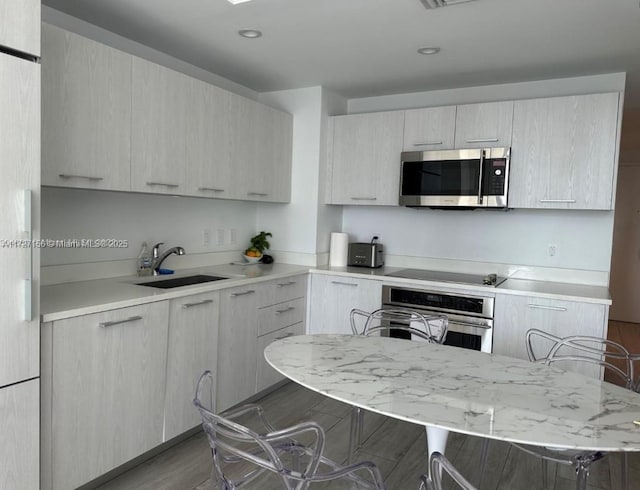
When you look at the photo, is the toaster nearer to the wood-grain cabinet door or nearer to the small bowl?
the small bowl

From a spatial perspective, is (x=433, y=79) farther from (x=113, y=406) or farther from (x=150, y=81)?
(x=113, y=406)

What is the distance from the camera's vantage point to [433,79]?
3.57m

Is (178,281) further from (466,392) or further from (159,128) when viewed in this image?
(466,392)

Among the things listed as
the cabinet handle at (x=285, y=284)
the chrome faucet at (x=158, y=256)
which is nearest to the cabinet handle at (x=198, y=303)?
the chrome faucet at (x=158, y=256)

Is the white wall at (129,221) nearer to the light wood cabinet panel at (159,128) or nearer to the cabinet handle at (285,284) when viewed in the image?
the light wood cabinet panel at (159,128)

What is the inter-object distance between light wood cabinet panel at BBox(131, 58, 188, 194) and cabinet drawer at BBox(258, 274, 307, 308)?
0.91 meters

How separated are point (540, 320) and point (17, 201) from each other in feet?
9.44

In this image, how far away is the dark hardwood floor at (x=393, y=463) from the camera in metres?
2.28

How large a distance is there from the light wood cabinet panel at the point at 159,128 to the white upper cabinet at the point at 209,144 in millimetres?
53

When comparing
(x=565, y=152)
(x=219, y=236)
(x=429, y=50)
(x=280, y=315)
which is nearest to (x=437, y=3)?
(x=429, y=50)

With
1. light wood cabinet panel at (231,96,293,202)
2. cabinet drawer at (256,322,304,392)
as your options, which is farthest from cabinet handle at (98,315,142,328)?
light wood cabinet panel at (231,96,293,202)

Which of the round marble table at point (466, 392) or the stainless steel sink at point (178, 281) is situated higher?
the stainless steel sink at point (178, 281)

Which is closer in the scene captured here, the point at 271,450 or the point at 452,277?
the point at 271,450

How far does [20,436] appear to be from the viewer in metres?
1.75
